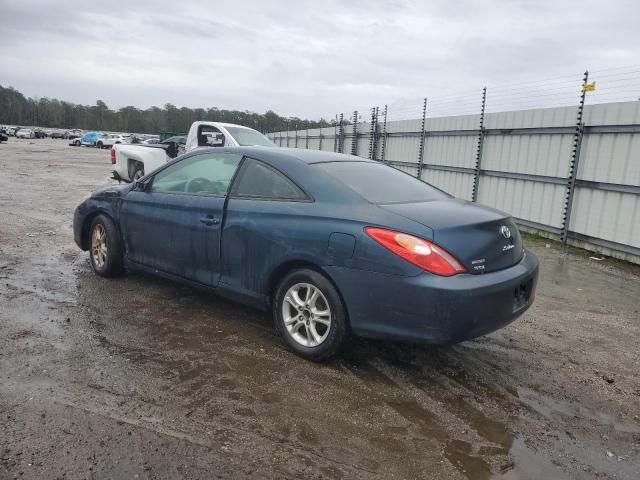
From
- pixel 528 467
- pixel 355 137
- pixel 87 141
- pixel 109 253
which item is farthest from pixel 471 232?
pixel 87 141

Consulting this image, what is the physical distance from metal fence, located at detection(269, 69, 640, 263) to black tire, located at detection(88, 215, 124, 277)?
6.81 meters

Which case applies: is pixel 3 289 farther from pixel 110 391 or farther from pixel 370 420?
pixel 370 420

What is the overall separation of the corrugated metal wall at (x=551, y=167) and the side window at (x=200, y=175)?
238 inches

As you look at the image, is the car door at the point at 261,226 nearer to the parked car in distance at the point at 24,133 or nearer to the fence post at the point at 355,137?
the fence post at the point at 355,137

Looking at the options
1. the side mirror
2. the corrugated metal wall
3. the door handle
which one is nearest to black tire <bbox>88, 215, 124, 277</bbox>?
the side mirror

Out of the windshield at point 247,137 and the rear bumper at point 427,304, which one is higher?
the windshield at point 247,137

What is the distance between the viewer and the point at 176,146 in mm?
13250

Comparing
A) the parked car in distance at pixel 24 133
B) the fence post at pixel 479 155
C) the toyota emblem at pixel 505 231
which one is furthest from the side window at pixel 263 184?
the parked car in distance at pixel 24 133

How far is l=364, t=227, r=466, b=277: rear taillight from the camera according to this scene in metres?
3.19

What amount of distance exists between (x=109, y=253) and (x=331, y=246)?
2.85 meters

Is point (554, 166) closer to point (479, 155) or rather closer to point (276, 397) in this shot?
point (479, 155)

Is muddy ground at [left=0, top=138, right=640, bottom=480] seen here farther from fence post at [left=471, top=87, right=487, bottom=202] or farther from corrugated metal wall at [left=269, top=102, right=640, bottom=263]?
fence post at [left=471, top=87, right=487, bottom=202]

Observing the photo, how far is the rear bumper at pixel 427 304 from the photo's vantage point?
315 centimetres

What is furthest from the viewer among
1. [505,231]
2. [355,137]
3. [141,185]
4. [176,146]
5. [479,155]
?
[355,137]
